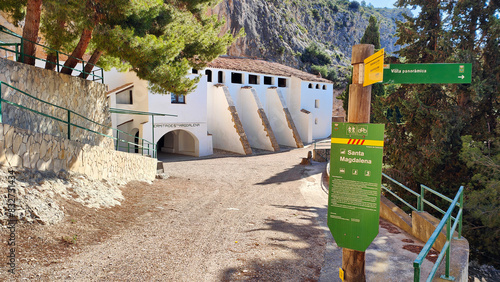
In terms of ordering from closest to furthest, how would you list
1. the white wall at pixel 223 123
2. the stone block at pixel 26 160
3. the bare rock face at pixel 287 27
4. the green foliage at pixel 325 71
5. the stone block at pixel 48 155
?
the stone block at pixel 26 160 → the stone block at pixel 48 155 → the white wall at pixel 223 123 → the bare rock face at pixel 287 27 → the green foliage at pixel 325 71

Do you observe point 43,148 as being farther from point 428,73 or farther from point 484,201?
point 484,201

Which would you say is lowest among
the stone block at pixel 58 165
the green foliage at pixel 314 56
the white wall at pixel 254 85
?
the stone block at pixel 58 165

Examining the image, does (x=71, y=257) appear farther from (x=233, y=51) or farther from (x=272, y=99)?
(x=233, y=51)

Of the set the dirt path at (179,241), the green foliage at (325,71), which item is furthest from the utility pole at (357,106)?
the green foliage at (325,71)

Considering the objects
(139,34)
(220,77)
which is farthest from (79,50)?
(220,77)

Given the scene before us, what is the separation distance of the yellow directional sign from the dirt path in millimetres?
2861

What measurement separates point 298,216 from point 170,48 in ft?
18.6

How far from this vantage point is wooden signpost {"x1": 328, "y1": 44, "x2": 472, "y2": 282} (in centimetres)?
344

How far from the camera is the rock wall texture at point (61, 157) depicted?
5.93m

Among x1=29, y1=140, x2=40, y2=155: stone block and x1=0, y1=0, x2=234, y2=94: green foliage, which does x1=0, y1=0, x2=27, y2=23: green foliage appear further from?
x1=29, y1=140, x2=40, y2=155: stone block

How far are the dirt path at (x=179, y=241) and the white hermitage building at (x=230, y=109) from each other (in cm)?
877

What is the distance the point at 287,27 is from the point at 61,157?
48.6 m

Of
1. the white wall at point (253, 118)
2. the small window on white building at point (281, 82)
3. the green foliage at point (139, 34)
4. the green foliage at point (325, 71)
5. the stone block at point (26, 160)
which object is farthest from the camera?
the green foliage at point (325, 71)

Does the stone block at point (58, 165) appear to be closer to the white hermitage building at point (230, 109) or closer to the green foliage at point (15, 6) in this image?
the green foliage at point (15, 6)
